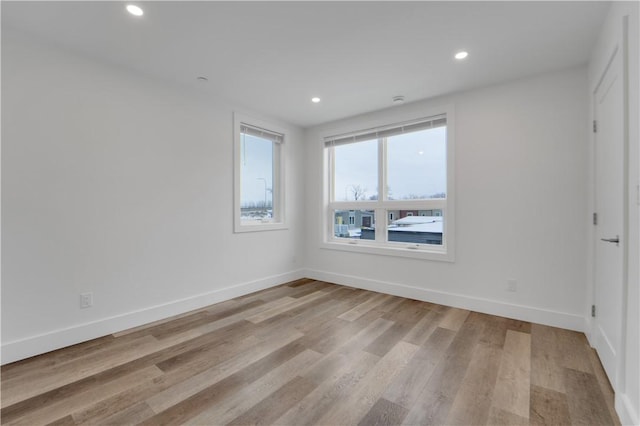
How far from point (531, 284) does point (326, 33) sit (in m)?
3.03

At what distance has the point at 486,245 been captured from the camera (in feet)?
10.4

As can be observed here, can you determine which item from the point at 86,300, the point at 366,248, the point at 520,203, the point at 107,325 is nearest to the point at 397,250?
the point at 366,248

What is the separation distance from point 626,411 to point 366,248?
2.86 meters

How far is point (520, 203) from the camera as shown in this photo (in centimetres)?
297

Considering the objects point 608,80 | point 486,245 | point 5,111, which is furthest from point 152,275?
point 608,80

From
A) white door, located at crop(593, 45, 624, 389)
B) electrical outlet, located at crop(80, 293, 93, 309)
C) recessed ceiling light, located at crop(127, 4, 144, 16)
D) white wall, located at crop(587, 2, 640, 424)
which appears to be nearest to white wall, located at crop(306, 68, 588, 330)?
white door, located at crop(593, 45, 624, 389)

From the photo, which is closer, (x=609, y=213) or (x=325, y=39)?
(x=609, y=213)

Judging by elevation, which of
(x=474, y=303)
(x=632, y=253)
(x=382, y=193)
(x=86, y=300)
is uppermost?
(x=382, y=193)

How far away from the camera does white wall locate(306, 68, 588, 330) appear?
271cm

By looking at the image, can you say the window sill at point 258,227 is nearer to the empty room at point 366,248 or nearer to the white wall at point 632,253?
the empty room at point 366,248

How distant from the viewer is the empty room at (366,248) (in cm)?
176

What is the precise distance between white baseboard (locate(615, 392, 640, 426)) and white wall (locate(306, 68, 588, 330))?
52.0 inches

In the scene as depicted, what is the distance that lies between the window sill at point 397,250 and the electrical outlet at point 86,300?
2930mm

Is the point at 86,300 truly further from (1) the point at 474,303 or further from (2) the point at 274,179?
(1) the point at 474,303
